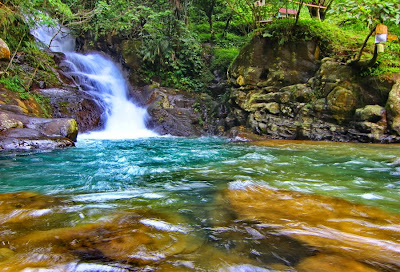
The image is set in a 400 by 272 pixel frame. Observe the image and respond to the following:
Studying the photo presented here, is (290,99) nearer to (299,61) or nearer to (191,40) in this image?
(299,61)

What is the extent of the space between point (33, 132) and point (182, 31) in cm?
1038

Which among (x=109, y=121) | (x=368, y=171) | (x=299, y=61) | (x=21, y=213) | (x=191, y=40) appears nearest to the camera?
(x=21, y=213)

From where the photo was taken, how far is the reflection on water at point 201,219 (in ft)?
5.42

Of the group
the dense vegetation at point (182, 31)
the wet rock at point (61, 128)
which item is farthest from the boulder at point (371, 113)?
the wet rock at point (61, 128)

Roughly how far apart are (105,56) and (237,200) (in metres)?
15.9

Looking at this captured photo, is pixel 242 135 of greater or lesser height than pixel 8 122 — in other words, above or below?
below

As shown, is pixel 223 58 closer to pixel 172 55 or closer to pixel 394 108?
pixel 172 55

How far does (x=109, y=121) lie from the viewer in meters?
12.0

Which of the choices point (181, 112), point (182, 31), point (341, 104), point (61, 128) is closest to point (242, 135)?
point (341, 104)

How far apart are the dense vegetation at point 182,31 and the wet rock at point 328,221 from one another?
556 cm

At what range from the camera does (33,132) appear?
7371 millimetres

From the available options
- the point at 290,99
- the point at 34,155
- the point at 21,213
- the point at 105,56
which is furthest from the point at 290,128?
the point at 105,56

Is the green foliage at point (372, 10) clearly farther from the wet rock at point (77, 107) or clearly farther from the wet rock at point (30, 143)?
the wet rock at point (77, 107)

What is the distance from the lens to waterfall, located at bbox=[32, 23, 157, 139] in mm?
11797
